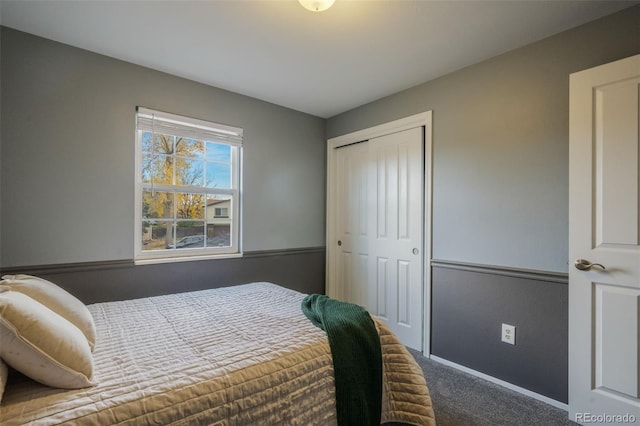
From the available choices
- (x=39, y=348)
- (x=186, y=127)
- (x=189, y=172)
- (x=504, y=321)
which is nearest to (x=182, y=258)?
(x=189, y=172)

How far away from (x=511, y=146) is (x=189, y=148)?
2.63m

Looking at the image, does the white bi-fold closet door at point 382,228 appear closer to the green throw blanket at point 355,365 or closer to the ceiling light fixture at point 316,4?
the green throw blanket at point 355,365

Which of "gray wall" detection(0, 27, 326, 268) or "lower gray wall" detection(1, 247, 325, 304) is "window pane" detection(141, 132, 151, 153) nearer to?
"gray wall" detection(0, 27, 326, 268)

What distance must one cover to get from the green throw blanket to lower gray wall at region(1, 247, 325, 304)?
58.4 inches

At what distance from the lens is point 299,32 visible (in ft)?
6.34

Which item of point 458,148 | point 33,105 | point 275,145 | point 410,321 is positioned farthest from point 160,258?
point 458,148

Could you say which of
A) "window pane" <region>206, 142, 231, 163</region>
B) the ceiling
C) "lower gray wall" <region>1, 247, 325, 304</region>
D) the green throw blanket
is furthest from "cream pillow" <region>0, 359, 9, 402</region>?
"window pane" <region>206, 142, 231, 163</region>

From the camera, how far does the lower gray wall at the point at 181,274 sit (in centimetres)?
210

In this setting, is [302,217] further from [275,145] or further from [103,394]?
[103,394]

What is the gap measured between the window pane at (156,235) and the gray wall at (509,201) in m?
2.31

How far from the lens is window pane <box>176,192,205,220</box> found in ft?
8.61

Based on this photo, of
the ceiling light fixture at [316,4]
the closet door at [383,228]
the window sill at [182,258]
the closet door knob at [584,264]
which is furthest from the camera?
the closet door at [383,228]

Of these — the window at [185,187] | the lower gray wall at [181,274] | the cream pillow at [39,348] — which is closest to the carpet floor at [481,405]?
the lower gray wall at [181,274]

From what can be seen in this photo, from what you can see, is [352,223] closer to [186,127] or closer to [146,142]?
[186,127]
